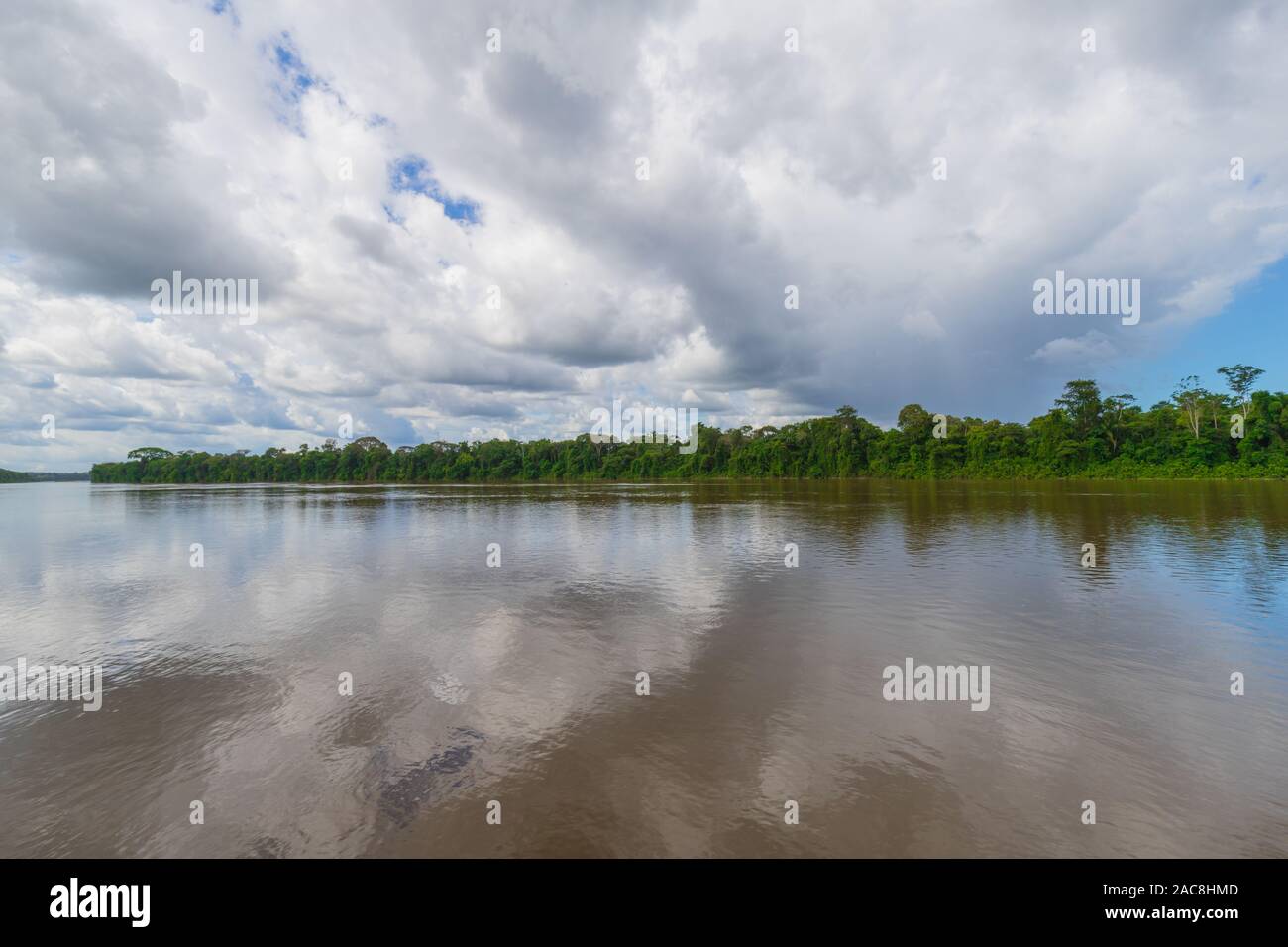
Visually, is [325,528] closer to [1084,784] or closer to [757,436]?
[1084,784]

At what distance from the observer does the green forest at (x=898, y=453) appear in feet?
304

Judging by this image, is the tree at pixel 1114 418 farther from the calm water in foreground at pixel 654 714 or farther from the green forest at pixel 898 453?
the calm water in foreground at pixel 654 714

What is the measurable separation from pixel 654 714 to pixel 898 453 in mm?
140812

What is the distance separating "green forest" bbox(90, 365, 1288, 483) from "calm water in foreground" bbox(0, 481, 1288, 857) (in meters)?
101

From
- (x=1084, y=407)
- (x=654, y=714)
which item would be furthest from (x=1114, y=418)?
(x=654, y=714)

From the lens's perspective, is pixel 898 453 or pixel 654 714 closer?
pixel 654 714

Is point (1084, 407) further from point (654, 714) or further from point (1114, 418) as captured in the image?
point (654, 714)

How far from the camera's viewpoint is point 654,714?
9.63 meters

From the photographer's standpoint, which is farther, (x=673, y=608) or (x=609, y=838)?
(x=673, y=608)

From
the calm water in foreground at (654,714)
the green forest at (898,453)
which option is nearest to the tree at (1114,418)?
the green forest at (898,453)

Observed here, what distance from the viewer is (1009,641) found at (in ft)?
43.3

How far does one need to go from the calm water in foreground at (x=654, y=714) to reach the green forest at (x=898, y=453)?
101m
